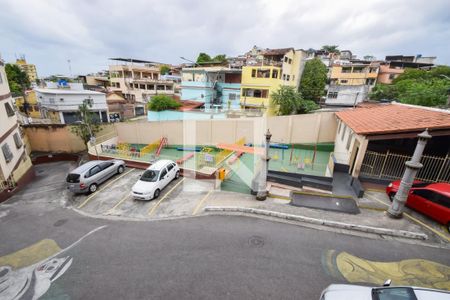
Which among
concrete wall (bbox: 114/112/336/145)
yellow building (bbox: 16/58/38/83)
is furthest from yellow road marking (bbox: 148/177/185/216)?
yellow building (bbox: 16/58/38/83)

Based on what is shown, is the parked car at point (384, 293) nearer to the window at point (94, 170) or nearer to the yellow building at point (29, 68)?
the window at point (94, 170)

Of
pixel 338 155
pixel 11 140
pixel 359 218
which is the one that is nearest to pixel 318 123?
pixel 338 155

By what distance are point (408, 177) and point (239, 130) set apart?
14.0 m

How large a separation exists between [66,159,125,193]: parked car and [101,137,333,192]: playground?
2349 mm

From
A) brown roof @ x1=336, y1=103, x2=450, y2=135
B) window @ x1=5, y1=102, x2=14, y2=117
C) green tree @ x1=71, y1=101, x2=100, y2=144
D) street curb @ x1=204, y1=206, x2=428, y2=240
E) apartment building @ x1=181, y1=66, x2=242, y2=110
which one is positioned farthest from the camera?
apartment building @ x1=181, y1=66, x2=242, y2=110

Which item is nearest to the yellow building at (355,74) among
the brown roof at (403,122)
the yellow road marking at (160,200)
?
the brown roof at (403,122)

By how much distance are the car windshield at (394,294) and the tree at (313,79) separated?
121 ft

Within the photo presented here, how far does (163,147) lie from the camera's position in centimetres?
2067

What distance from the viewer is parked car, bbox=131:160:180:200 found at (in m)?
11.2

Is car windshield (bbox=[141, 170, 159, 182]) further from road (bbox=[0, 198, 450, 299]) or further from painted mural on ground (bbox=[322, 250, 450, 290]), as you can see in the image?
painted mural on ground (bbox=[322, 250, 450, 290])

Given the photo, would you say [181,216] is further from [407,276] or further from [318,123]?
[318,123]

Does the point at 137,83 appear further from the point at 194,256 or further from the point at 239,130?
the point at 194,256

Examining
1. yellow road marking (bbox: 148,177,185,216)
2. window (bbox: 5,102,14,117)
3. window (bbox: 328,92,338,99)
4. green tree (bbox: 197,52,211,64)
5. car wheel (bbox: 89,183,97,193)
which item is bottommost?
car wheel (bbox: 89,183,97,193)

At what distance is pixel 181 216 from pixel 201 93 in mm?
26209
